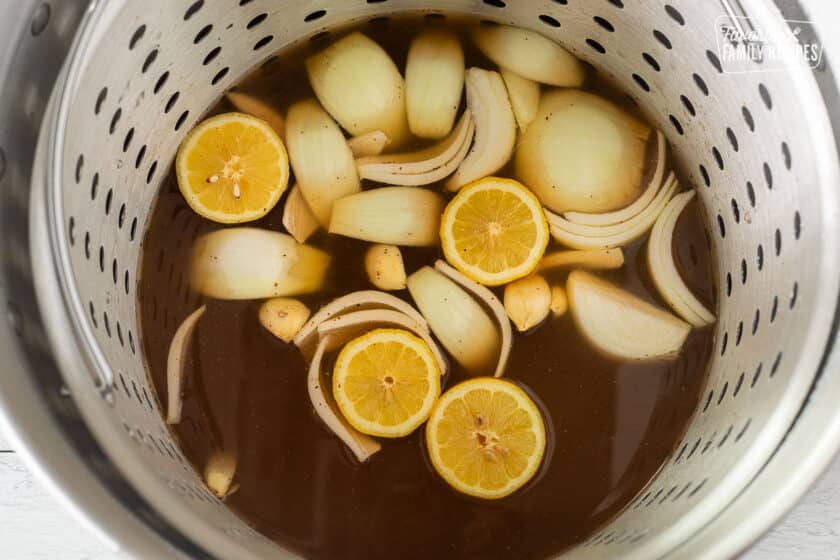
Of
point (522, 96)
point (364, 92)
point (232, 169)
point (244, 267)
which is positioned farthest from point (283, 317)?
point (522, 96)

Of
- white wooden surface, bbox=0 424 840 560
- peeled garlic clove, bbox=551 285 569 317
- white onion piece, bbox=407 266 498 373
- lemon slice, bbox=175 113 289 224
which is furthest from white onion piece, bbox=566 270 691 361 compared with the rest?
lemon slice, bbox=175 113 289 224

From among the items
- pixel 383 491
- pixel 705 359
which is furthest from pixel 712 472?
pixel 383 491

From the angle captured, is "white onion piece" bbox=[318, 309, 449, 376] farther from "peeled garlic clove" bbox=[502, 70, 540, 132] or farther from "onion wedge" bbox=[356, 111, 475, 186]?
"peeled garlic clove" bbox=[502, 70, 540, 132]

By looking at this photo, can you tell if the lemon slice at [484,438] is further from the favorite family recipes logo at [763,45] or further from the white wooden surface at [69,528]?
the favorite family recipes logo at [763,45]

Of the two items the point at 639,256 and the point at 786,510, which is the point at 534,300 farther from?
the point at 786,510

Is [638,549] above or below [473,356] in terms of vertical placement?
below

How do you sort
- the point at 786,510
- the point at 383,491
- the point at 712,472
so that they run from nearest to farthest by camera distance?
the point at 786,510 → the point at 712,472 → the point at 383,491

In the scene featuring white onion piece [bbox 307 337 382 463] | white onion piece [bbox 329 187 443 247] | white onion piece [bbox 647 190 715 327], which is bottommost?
white onion piece [bbox 307 337 382 463]
